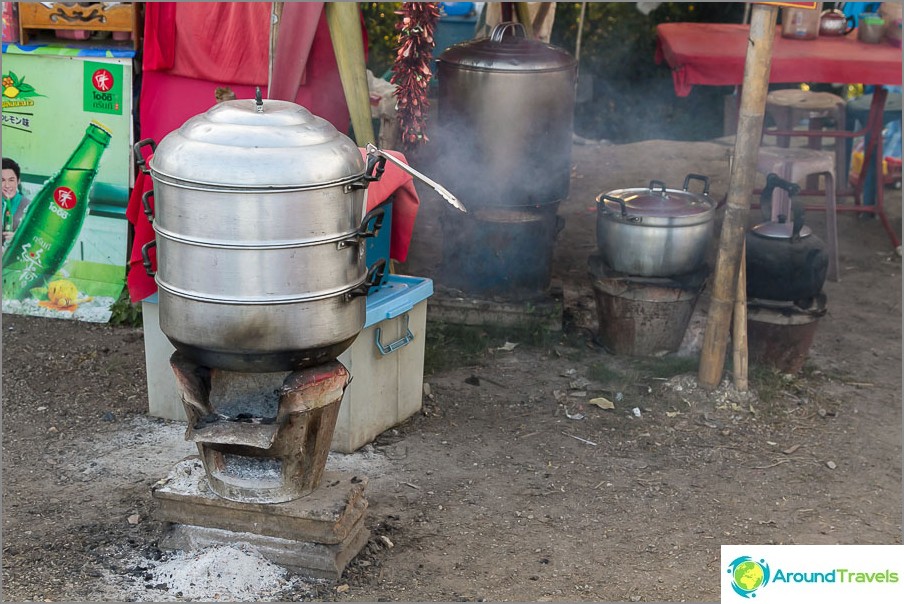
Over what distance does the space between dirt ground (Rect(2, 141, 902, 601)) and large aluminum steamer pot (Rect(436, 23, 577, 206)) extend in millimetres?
1004

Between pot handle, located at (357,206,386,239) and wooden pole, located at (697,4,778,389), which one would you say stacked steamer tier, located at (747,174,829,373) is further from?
pot handle, located at (357,206,386,239)

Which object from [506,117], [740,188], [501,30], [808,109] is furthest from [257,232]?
[808,109]

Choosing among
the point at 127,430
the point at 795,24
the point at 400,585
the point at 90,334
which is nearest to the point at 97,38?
the point at 90,334

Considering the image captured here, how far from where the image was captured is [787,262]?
18.6 feet

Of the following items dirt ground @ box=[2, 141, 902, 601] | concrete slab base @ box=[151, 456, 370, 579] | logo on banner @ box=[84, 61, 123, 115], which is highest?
logo on banner @ box=[84, 61, 123, 115]

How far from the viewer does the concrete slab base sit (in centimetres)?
380

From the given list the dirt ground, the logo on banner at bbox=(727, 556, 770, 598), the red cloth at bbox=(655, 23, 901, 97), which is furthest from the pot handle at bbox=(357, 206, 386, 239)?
the red cloth at bbox=(655, 23, 901, 97)

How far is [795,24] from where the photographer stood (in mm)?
8242

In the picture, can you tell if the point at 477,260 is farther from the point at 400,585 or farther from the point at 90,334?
the point at 400,585

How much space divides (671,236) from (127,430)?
10.4 ft

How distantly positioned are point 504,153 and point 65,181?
283cm

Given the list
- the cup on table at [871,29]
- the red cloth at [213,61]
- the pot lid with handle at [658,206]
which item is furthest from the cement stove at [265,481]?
the cup on table at [871,29]

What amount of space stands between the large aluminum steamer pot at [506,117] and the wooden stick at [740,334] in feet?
4.64

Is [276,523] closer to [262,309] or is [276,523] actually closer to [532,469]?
[262,309]
